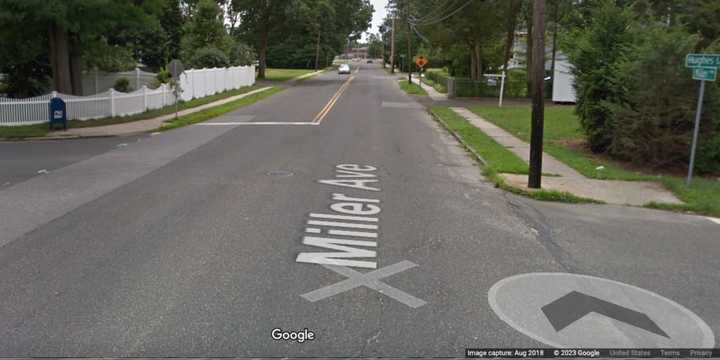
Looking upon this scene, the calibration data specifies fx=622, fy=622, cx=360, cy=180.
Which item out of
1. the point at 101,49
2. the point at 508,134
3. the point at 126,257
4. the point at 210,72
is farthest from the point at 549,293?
the point at 210,72

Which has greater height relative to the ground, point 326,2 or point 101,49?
point 326,2

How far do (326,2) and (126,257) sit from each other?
59299mm

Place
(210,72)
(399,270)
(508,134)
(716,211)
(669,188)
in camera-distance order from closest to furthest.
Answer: (399,270), (716,211), (669,188), (508,134), (210,72)

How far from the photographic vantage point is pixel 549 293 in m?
5.82

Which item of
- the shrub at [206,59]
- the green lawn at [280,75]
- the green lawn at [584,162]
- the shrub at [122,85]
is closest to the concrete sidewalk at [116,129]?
the shrub at [122,85]

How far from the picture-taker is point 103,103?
23.4 metres

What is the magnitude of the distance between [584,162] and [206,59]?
3086cm

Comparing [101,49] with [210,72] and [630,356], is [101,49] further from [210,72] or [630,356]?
[630,356]

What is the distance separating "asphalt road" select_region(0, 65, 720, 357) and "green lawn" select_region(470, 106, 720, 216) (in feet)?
4.04

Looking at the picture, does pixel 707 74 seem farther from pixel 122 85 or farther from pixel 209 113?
pixel 122 85

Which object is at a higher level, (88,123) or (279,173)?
(88,123)

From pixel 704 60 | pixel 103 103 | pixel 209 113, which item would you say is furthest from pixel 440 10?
pixel 704 60

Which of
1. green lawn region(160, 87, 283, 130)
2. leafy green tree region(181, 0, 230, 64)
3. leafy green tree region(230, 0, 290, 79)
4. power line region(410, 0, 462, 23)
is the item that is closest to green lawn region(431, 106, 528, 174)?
green lawn region(160, 87, 283, 130)

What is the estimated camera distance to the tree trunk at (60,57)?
2334 cm
